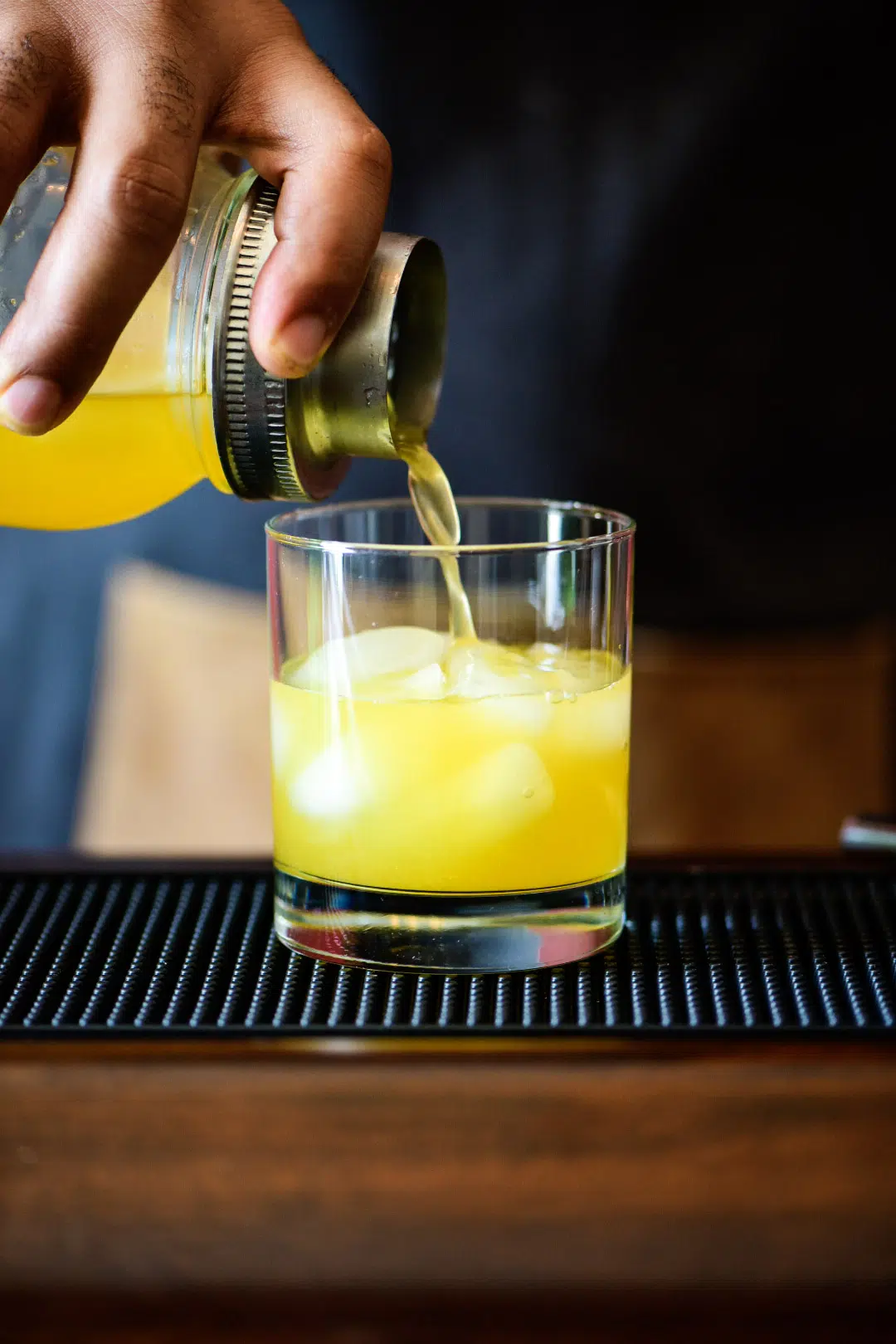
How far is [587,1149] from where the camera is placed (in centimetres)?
A: 72

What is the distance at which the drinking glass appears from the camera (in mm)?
821

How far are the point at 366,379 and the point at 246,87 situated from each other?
0.60 feet

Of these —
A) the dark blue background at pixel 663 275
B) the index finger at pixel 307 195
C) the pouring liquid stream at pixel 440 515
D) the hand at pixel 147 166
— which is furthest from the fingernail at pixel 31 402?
the dark blue background at pixel 663 275

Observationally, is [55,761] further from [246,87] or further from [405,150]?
[246,87]

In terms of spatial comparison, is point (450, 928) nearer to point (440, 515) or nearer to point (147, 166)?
point (440, 515)

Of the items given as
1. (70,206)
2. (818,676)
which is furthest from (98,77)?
(818,676)

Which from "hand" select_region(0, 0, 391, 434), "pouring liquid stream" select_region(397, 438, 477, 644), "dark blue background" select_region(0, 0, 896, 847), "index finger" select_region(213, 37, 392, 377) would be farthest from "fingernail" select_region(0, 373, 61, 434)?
"dark blue background" select_region(0, 0, 896, 847)

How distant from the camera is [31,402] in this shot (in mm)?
721

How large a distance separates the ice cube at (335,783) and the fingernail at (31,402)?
0.76ft

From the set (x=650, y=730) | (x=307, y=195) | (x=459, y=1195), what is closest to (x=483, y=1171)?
(x=459, y=1195)

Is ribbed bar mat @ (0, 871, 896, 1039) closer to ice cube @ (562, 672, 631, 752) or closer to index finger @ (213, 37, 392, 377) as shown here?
ice cube @ (562, 672, 631, 752)

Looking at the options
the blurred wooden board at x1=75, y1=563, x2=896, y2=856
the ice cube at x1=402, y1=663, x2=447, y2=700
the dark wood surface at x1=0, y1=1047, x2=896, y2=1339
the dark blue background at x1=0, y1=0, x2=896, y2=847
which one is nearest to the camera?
the dark wood surface at x1=0, y1=1047, x2=896, y2=1339

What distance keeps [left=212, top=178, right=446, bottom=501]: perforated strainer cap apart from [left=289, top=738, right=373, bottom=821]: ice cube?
0.48 feet

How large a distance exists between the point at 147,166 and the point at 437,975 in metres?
0.44
